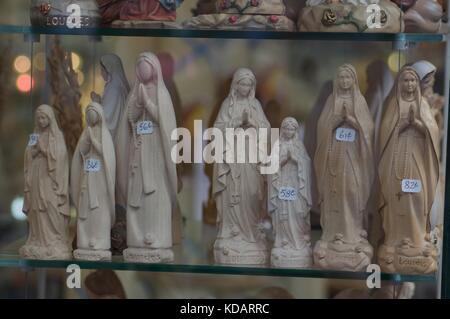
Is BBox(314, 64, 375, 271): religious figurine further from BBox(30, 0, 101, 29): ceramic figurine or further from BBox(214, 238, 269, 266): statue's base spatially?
BBox(30, 0, 101, 29): ceramic figurine

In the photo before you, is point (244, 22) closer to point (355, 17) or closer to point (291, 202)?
point (355, 17)

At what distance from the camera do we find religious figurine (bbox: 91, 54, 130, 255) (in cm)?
247

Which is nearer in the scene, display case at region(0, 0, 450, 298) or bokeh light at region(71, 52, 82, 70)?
display case at region(0, 0, 450, 298)

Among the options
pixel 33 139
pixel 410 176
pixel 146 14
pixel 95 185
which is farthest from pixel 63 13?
pixel 410 176

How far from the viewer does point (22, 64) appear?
2.59 metres

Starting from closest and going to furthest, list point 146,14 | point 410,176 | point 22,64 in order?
point 410,176
point 146,14
point 22,64

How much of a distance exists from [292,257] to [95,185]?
1.63 ft

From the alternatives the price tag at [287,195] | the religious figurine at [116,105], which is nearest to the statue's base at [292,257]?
the price tag at [287,195]

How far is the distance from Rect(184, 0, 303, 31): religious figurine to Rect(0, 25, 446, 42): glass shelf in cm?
2

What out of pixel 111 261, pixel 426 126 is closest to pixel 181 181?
pixel 111 261

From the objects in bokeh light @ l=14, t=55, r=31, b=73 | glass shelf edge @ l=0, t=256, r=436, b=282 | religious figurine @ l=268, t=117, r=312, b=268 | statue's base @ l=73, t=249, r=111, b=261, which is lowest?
glass shelf edge @ l=0, t=256, r=436, b=282

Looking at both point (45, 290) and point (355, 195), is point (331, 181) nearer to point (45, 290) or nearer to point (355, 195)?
point (355, 195)

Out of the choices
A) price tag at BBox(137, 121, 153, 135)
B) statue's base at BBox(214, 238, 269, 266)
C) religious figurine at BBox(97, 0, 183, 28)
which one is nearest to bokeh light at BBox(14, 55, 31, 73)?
religious figurine at BBox(97, 0, 183, 28)

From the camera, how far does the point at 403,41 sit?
241cm
